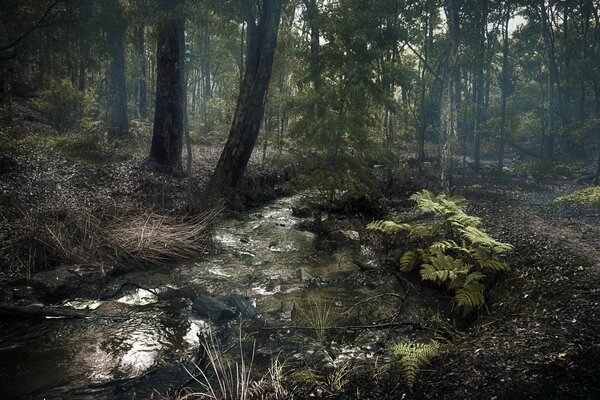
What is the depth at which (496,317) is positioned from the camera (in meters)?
4.46

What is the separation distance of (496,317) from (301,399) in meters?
2.53

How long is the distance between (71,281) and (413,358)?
5135 mm

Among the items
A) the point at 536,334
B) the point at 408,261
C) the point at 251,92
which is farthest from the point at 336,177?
the point at 536,334

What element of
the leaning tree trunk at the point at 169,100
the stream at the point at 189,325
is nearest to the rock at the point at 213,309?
the stream at the point at 189,325

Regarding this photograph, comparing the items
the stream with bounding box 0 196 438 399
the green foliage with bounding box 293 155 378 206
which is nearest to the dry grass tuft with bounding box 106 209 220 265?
the stream with bounding box 0 196 438 399

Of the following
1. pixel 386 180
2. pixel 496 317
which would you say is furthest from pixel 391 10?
pixel 496 317

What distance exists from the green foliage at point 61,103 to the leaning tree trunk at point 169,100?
14.6 feet

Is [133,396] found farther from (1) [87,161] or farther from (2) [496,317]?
(1) [87,161]

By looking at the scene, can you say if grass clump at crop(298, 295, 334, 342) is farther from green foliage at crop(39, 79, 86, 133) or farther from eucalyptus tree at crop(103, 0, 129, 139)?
eucalyptus tree at crop(103, 0, 129, 139)

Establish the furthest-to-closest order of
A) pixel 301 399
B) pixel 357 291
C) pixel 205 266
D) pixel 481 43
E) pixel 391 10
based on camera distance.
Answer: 1. pixel 481 43
2. pixel 391 10
3. pixel 205 266
4. pixel 357 291
5. pixel 301 399

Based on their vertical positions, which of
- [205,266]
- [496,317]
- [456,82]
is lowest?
[205,266]

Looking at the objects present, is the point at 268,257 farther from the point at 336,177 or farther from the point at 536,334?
the point at 536,334

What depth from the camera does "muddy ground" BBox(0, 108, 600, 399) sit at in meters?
3.05

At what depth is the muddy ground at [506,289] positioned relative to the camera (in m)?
3.05
